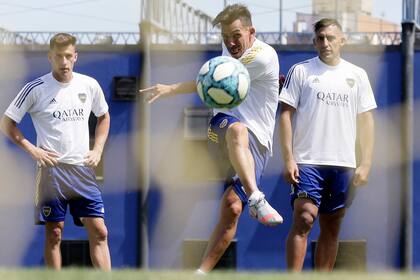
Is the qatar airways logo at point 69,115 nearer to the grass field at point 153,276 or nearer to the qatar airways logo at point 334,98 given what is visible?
the qatar airways logo at point 334,98

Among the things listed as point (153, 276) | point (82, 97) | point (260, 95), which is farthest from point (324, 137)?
point (153, 276)

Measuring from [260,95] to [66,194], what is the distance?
49.5 inches

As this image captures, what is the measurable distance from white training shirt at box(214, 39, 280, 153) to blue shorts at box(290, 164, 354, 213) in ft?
0.89

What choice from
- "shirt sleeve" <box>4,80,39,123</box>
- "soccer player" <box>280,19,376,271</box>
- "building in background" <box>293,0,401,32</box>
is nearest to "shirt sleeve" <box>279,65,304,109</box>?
"soccer player" <box>280,19,376,271</box>

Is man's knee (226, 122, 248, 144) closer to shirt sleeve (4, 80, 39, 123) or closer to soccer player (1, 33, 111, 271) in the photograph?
soccer player (1, 33, 111, 271)

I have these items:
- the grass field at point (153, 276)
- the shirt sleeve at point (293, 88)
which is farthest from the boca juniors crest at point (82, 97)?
the grass field at point (153, 276)

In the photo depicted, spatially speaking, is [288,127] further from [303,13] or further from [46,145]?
[303,13]

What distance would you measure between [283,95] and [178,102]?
633 centimetres

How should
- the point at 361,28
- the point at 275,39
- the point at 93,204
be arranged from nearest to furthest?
the point at 93,204 < the point at 275,39 < the point at 361,28

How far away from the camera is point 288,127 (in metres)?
6.51

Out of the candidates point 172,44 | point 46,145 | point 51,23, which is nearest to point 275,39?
point 172,44

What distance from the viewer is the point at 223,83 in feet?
20.5

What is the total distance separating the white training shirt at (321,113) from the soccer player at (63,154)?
3.66 feet

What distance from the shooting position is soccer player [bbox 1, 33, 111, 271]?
22.7 feet
